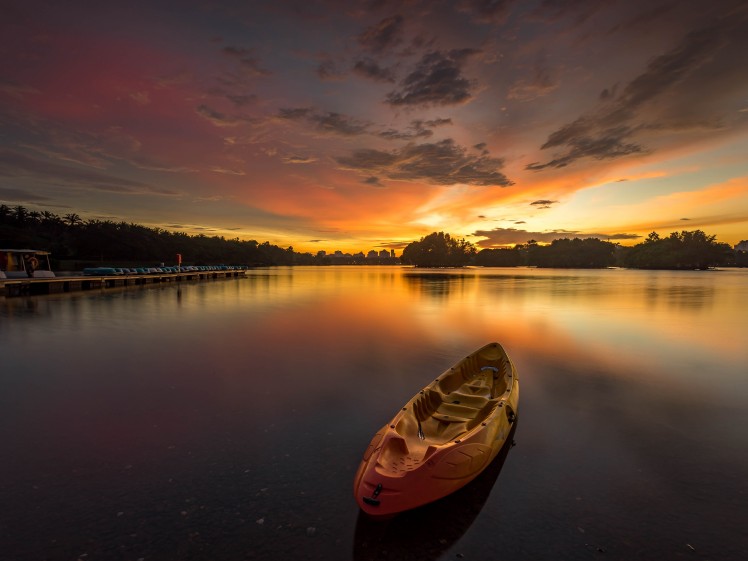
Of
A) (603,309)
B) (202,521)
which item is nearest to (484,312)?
(603,309)

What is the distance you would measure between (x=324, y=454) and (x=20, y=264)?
6121 cm

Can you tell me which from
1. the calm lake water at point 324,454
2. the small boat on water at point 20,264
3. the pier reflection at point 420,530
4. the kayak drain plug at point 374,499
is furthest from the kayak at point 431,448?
the small boat on water at point 20,264

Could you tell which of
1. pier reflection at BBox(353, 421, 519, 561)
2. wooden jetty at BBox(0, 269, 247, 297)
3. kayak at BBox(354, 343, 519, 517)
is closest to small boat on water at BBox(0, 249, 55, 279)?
wooden jetty at BBox(0, 269, 247, 297)

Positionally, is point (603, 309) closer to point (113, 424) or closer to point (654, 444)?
point (654, 444)

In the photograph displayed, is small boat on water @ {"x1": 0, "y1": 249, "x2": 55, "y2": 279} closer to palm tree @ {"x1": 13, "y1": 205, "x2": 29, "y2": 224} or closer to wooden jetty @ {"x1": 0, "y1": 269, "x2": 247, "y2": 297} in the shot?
wooden jetty @ {"x1": 0, "y1": 269, "x2": 247, "y2": 297}

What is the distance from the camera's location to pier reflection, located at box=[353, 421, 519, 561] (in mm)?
6133

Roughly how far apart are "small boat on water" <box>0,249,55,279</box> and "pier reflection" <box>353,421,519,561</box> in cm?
5809

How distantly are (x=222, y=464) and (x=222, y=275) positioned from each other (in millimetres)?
106187

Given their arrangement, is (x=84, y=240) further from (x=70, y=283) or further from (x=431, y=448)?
(x=431, y=448)

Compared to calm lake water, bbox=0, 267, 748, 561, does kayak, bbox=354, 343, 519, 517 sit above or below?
above

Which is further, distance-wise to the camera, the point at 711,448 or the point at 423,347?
the point at 423,347

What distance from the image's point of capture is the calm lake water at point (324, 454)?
6.45 metres

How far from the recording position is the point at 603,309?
1660 inches

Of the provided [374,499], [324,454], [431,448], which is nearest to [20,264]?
[324,454]
